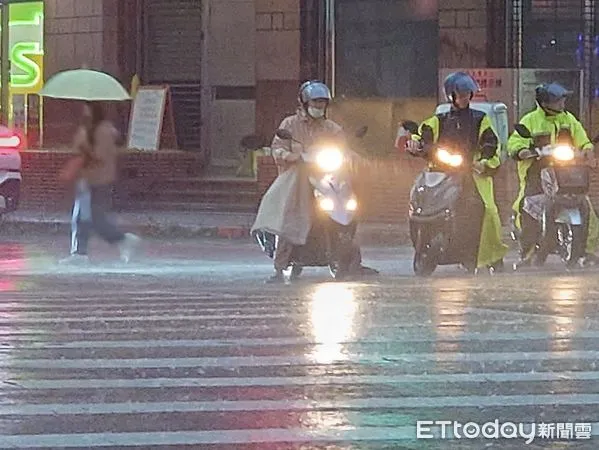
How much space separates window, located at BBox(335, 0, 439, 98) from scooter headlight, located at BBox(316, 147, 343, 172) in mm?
9956

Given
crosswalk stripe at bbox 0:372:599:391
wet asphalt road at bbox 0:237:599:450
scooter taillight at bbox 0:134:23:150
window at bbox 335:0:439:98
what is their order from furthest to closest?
window at bbox 335:0:439:98 < scooter taillight at bbox 0:134:23:150 < crosswalk stripe at bbox 0:372:599:391 < wet asphalt road at bbox 0:237:599:450

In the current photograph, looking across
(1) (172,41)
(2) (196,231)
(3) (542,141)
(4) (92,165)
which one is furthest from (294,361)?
(1) (172,41)

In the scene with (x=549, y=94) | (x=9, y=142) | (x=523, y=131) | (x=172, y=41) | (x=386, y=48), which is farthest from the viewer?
(x=172, y=41)

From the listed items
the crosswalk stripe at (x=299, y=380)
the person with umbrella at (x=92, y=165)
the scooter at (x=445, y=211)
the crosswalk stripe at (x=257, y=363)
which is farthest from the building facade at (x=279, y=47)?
the crosswalk stripe at (x=299, y=380)

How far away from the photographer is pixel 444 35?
76.4 ft

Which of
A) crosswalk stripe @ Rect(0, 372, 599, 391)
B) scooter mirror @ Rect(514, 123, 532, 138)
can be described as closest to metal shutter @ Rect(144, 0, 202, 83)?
scooter mirror @ Rect(514, 123, 532, 138)

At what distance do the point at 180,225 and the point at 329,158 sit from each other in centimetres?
726

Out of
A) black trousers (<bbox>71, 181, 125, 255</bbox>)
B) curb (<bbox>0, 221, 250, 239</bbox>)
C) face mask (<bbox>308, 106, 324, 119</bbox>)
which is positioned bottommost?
curb (<bbox>0, 221, 250, 239</bbox>)

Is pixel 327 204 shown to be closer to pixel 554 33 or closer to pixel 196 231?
pixel 196 231

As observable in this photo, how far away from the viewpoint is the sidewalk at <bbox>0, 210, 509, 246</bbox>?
19.6 meters

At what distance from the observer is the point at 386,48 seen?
77.9 ft

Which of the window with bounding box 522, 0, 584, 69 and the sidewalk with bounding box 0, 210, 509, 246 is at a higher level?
the window with bounding box 522, 0, 584, 69

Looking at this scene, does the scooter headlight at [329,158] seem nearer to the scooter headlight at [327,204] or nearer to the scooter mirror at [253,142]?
the scooter headlight at [327,204]

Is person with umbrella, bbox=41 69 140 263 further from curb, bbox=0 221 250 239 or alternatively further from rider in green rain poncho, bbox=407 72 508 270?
rider in green rain poncho, bbox=407 72 508 270
